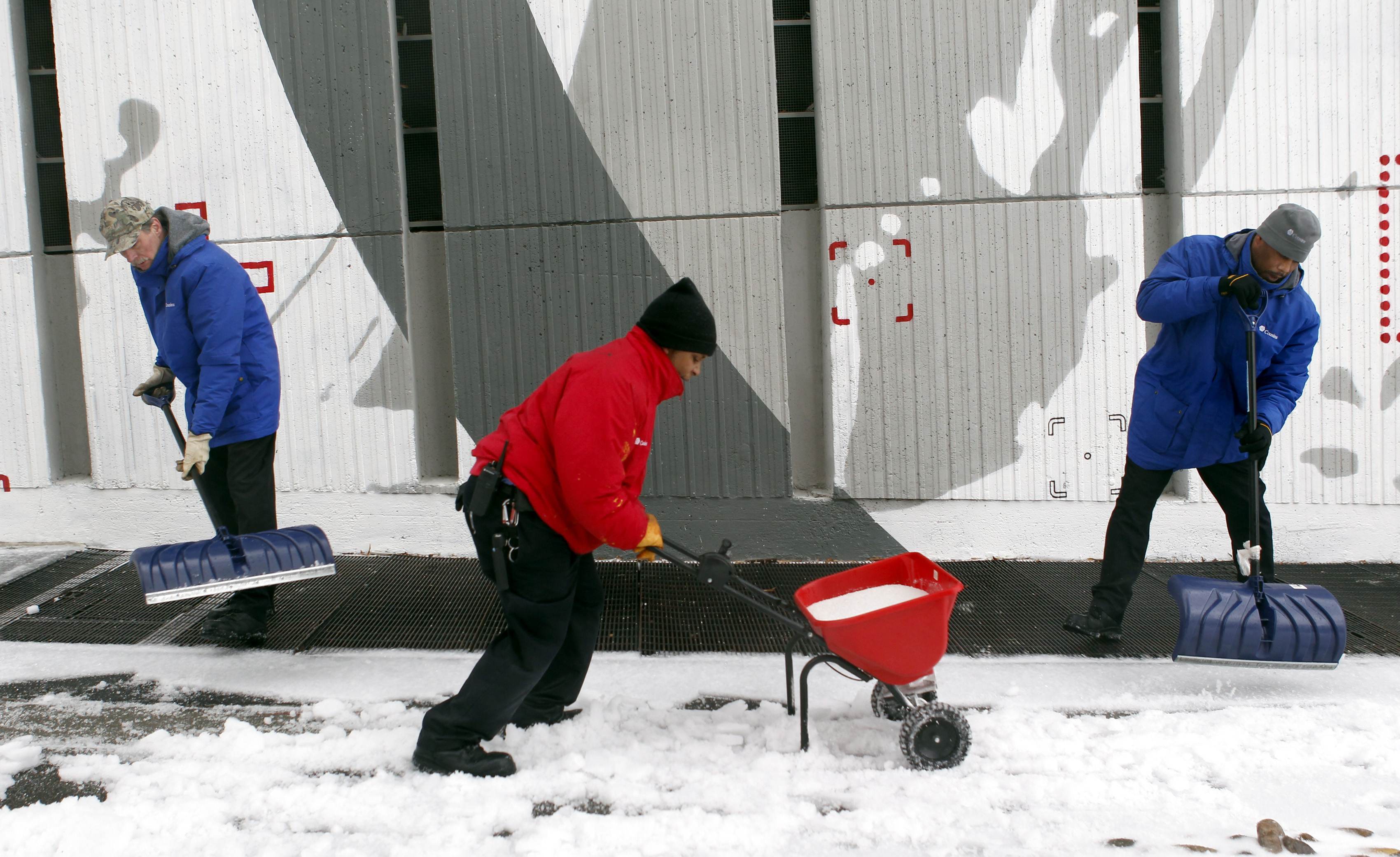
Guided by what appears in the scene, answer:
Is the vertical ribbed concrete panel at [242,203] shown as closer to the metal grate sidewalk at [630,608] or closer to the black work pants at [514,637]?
the metal grate sidewalk at [630,608]

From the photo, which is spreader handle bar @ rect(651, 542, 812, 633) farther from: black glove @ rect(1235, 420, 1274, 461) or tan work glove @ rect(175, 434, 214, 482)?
tan work glove @ rect(175, 434, 214, 482)

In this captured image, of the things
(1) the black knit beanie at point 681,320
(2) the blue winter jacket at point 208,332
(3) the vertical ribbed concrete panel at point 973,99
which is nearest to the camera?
(1) the black knit beanie at point 681,320

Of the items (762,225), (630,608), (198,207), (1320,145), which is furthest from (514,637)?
(1320,145)

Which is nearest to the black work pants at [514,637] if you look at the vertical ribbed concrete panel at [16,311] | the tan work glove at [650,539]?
the tan work glove at [650,539]

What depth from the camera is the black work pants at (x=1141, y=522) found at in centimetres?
397

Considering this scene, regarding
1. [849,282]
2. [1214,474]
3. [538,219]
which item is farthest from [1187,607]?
[538,219]

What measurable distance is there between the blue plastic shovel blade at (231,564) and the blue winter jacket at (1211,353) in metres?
3.76

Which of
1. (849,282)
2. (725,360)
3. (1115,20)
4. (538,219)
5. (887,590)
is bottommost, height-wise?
(887,590)

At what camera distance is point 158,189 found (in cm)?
573

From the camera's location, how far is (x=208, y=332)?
3961 millimetres

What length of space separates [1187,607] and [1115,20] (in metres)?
3.76

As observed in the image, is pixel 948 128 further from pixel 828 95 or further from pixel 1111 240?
pixel 1111 240

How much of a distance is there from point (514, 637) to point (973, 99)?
172 inches

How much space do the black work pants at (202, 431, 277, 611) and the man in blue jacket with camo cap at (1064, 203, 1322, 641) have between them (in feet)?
12.9
